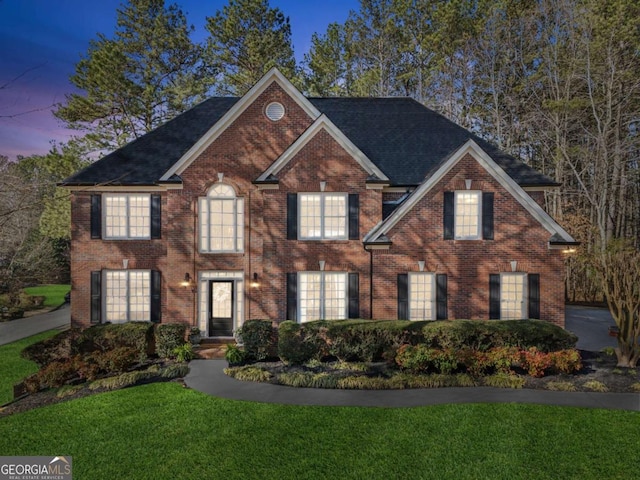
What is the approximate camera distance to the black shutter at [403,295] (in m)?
13.3

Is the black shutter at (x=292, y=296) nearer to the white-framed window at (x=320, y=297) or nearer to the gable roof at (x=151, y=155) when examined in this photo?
the white-framed window at (x=320, y=297)

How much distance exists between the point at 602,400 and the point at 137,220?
16470 millimetres

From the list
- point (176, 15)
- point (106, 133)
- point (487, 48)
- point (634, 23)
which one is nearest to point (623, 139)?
point (634, 23)

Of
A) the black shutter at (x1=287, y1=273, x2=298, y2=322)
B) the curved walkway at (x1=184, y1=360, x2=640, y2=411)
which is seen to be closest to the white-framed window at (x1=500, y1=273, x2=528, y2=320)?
the curved walkway at (x1=184, y1=360, x2=640, y2=411)

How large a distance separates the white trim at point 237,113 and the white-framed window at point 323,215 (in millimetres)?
3549

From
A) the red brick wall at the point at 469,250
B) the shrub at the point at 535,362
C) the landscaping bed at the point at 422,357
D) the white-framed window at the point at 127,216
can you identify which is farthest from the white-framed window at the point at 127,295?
the shrub at the point at 535,362

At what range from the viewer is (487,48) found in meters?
27.7

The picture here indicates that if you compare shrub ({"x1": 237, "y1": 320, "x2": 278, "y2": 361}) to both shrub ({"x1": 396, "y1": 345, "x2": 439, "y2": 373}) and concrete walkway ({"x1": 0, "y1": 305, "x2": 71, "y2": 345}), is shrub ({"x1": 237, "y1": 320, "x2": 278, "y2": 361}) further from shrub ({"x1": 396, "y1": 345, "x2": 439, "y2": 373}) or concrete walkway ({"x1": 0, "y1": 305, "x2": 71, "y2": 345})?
concrete walkway ({"x1": 0, "y1": 305, "x2": 71, "y2": 345})

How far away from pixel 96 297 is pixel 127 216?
349 cm

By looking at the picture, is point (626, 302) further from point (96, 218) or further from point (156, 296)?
point (96, 218)

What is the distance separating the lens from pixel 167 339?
1293 cm

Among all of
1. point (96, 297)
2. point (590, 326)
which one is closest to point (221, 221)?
point (96, 297)

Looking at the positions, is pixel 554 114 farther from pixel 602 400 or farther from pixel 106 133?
pixel 106 133

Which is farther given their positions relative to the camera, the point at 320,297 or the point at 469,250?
the point at 320,297
